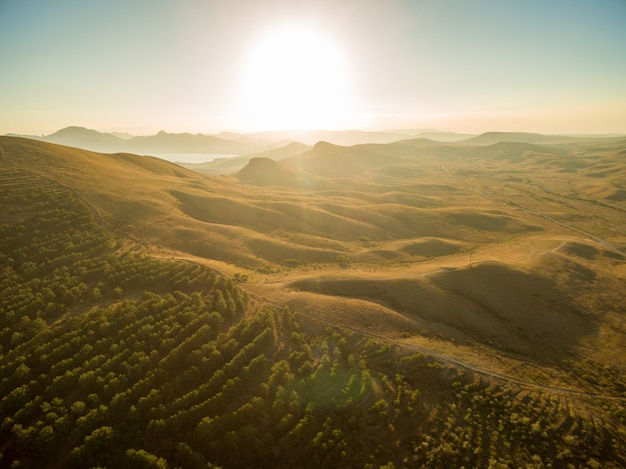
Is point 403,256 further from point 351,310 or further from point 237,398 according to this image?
point 237,398

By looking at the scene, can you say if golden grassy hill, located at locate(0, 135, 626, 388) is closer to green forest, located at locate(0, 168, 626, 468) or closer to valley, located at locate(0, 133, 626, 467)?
valley, located at locate(0, 133, 626, 467)

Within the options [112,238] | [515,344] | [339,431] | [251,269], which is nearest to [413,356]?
[339,431]

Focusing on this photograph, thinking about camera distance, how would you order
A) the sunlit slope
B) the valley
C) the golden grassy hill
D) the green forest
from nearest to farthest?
the green forest, the valley, the golden grassy hill, the sunlit slope

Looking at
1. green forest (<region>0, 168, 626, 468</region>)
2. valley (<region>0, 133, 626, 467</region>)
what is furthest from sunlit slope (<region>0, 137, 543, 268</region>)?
green forest (<region>0, 168, 626, 468</region>)

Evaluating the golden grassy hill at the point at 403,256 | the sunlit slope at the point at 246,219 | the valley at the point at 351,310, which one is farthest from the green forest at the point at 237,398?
the sunlit slope at the point at 246,219

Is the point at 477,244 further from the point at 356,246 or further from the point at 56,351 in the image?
the point at 56,351

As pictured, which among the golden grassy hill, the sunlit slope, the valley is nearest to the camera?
the valley

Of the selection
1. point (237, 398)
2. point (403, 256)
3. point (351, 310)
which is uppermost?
point (237, 398)

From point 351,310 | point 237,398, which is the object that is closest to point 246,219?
point 351,310

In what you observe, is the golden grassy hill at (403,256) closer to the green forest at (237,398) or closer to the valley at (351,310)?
the valley at (351,310)
